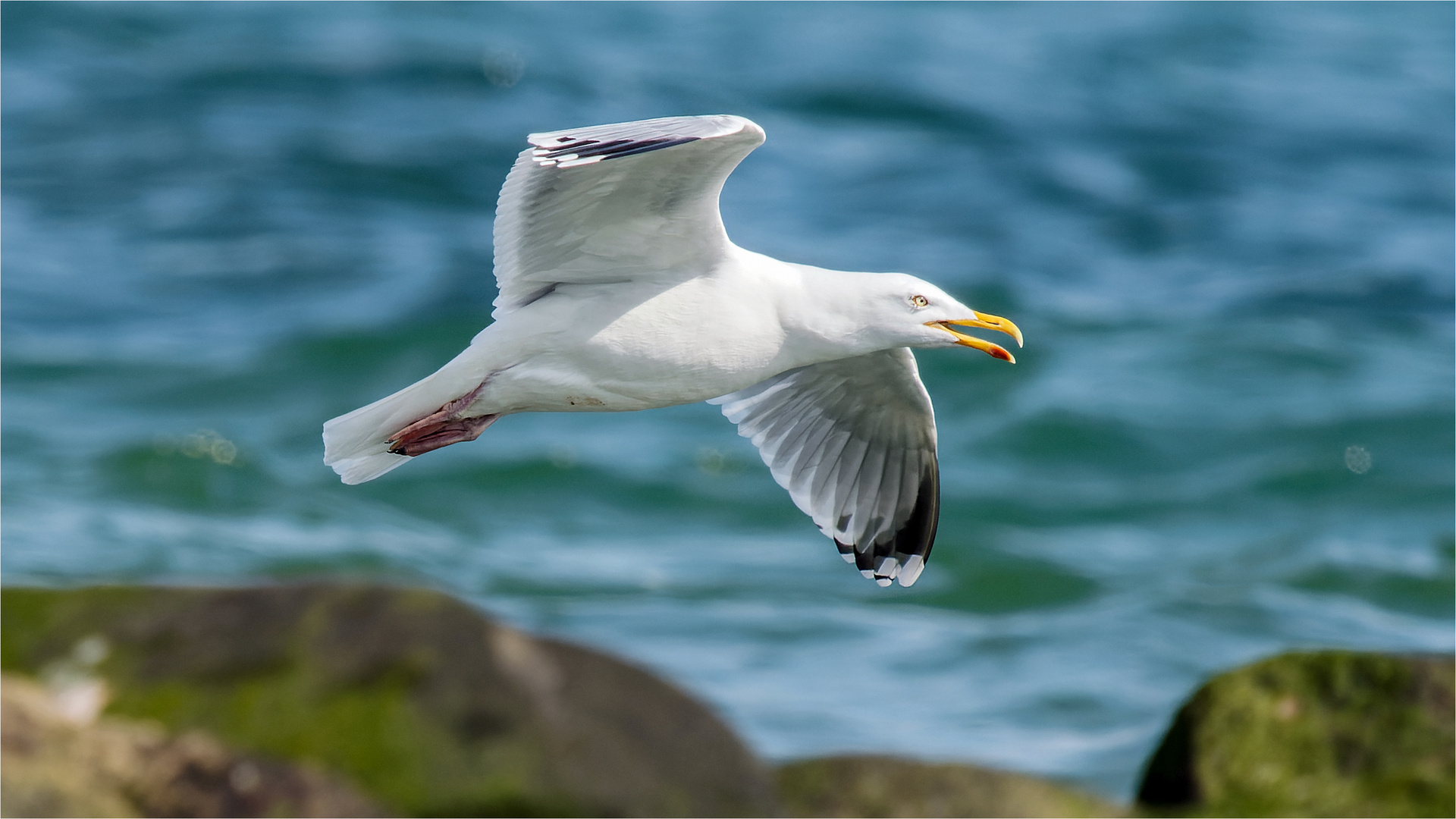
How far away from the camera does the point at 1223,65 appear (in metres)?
35.1

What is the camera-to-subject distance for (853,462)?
7156 millimetres

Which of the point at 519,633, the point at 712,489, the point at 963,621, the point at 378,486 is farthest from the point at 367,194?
the point at 519,633

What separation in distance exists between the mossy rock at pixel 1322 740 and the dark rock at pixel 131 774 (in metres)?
4.82

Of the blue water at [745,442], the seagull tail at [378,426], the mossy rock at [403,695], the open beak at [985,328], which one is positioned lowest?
the blue water at [745,442]

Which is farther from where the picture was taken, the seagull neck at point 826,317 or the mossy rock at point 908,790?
the mossy rock at point 908,790

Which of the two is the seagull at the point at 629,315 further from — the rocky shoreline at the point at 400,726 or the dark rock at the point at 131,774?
the rocky shoreline at the point at 400,726

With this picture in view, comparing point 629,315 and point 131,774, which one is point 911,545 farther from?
point 131,774

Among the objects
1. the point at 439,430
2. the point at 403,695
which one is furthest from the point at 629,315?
the point at 403,695

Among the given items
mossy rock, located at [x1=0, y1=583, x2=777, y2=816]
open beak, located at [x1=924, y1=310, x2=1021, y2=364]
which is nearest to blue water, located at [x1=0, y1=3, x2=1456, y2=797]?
mossy rock, located at [x1=0, y1=583, x2=777, y2=816]

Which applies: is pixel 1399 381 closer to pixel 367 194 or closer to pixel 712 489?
pixel 712 489

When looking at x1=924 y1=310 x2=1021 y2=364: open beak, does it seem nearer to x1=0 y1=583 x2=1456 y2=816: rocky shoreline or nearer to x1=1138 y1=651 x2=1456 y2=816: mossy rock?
x1=0 y1=583 x2=1456 y2=816: rocky shoreline

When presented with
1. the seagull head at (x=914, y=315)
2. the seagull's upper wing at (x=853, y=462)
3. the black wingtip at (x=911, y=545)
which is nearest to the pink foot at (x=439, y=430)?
the seagull head at (x=914, y=315)

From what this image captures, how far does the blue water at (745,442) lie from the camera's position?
1557cm

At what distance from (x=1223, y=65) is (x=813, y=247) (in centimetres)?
1712
